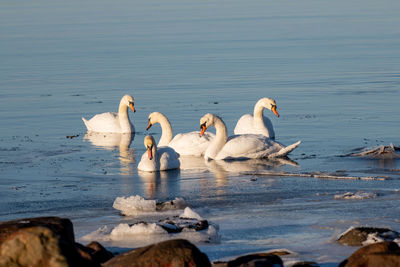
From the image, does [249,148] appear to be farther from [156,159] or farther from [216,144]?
[156,159]

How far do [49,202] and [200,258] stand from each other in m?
4.91

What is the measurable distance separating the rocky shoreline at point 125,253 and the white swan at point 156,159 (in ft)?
19.5

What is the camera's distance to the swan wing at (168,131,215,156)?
15.9 m

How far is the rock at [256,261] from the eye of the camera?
7133mm

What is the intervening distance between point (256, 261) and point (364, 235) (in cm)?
181

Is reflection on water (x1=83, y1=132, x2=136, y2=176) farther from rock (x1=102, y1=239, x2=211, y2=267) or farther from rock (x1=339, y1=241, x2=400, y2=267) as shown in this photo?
rock (x1=339, y1=241, x2=400, y2=267)

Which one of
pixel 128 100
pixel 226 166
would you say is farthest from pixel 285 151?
pixel 128 100

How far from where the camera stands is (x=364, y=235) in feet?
28.0

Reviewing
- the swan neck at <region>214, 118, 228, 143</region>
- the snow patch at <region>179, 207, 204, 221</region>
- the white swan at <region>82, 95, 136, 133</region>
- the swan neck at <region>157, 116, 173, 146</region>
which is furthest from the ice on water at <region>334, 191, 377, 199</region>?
the white swan at <region>82, 95, 136, 133</region>

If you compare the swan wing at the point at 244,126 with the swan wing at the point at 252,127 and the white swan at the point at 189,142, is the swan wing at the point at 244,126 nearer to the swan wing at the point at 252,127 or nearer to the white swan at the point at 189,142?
the swan wing at the point at 252,127

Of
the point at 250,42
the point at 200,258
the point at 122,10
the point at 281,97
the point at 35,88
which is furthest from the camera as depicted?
the point at 122,10

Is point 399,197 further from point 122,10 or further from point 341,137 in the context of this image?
point 122,10

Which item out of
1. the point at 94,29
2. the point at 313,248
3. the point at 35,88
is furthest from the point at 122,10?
the point at 313,248

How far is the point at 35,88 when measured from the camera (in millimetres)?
23938
